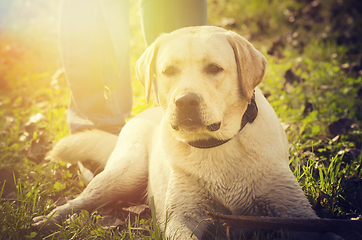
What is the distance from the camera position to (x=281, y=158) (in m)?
1.92

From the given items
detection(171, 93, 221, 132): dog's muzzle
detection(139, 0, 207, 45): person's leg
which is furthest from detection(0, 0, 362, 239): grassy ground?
detection(139, 0, 207, 45): person's leg

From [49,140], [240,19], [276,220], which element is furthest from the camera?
[240,19]

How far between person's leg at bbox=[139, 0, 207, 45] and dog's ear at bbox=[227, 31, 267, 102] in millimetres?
1319

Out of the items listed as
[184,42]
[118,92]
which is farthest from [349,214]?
[118,92]

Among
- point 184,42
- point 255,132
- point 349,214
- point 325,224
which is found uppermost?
point 184,42

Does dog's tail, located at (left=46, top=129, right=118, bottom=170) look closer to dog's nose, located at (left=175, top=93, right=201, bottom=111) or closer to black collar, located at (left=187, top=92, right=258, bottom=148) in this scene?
black collar, located at (left=187, top=92, right=258, bottom=148)

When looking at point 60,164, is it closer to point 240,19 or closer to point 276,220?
point 276,220

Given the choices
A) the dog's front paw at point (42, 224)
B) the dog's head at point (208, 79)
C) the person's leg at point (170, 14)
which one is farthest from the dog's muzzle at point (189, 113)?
the person's leg at point (170, 14)

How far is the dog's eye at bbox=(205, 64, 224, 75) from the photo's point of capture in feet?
5.94

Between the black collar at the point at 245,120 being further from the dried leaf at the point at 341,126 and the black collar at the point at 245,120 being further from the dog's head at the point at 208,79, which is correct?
the dried leaf at the point at 341,126

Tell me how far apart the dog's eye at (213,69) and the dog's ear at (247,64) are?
0.14 meters

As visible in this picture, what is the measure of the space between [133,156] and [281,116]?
6.23 feet

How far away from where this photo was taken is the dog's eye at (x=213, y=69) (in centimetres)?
181

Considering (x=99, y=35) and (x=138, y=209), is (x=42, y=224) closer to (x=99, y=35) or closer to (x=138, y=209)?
(x=138, y=209)
